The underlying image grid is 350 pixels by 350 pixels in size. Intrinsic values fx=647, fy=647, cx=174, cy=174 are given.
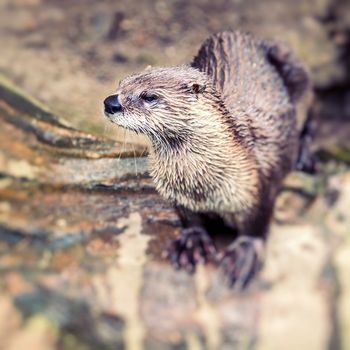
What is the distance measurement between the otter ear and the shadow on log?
74 cm

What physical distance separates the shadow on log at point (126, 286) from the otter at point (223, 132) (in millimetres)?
129

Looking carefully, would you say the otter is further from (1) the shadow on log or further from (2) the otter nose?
(1) the shadow on log

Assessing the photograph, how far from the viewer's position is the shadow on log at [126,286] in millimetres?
2641

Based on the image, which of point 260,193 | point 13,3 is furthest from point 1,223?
point 13,3

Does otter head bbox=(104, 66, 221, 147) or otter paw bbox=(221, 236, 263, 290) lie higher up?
otter head bbox=(104, 66, 221, 147)

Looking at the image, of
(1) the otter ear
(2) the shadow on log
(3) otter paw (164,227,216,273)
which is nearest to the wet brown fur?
(1) the otter ear

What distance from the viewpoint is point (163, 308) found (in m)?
2.92

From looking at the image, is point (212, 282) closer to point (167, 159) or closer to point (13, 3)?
point (167, 159)

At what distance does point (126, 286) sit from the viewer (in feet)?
9.48

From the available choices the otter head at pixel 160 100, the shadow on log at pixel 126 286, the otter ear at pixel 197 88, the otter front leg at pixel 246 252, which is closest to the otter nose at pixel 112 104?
the otter head at pixel 160 100

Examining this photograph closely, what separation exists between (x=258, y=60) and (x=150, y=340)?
1324 millimetres

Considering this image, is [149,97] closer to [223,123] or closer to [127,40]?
[223,123]

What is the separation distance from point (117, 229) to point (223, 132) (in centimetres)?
56

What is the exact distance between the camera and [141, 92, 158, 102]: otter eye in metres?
1.89
